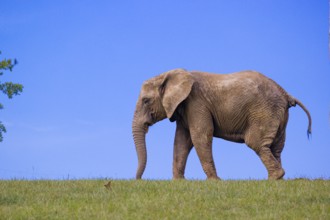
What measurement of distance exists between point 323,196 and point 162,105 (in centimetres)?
759

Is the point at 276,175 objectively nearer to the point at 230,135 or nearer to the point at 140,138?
the point at 230,135

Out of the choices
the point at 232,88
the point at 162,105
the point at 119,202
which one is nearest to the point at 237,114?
the point at 232,88

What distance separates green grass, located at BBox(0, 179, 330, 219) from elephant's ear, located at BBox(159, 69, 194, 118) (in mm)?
3963

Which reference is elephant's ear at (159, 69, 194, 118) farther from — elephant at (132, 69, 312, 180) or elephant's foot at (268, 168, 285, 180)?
elephant's foot at (268, 168, 285, 180)

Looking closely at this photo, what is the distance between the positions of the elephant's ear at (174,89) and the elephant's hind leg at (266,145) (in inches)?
96.9

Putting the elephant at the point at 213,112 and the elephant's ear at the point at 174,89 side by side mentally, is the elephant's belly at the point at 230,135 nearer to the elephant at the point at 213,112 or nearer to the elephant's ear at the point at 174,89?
the elephant at the point at 213,112

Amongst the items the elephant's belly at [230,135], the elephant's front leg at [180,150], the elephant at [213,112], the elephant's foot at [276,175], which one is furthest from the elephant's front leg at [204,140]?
the elephant's foot at [276,175]

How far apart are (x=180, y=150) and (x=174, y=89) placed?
84.3 inches

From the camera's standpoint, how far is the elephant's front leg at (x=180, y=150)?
20.1 metres

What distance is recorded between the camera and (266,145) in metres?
19.0

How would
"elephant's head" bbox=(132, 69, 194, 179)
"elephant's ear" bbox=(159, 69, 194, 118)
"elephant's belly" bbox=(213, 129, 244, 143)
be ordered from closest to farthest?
"elephant's ear" bbox=(159, 69, 194, 118), "elephant's belly" bbox=(213, 129, 244, 143), "elephant's head" bbox=(132, 69, 194, 179)

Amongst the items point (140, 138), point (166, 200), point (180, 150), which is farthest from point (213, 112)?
point (166, 200)

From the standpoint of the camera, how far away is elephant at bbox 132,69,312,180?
19.1 m

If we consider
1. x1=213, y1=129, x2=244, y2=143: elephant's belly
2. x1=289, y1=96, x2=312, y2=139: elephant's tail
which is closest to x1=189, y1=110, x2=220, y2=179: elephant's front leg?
x1=213, y1=129, x2=244, y2=143: elephant's belly
